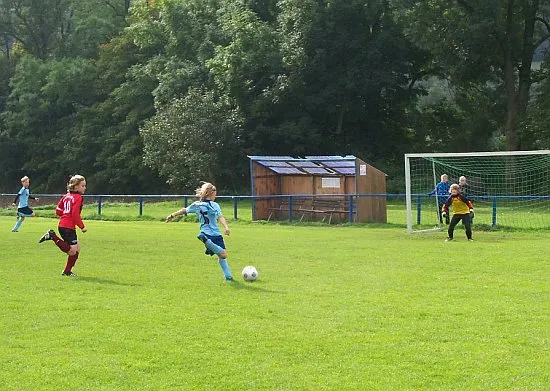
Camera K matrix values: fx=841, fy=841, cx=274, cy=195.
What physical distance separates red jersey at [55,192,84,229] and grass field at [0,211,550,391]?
89 centimetres

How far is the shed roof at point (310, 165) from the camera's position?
28.6 metres

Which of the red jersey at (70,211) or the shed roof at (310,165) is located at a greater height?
the shed roof at (310,165)

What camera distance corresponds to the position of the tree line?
43438 millimetres

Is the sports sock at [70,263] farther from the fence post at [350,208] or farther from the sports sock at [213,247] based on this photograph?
the fence post at [350,208]

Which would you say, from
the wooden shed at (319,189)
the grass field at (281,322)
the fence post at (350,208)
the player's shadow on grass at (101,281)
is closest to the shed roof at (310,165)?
the wooden shed at (319,189)

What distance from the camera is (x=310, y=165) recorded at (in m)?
29.8

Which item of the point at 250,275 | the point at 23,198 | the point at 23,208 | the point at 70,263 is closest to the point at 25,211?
the point at 23,208

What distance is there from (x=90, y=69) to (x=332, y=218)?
38703 millimetres

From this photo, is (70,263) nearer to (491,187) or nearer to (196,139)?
(491,187)

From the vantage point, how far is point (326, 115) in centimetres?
5100

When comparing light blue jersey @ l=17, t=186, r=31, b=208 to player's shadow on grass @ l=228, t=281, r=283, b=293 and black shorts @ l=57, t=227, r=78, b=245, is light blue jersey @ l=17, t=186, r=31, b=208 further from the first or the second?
player's shadow on grass @ l=228, t=281, r=283, b=293

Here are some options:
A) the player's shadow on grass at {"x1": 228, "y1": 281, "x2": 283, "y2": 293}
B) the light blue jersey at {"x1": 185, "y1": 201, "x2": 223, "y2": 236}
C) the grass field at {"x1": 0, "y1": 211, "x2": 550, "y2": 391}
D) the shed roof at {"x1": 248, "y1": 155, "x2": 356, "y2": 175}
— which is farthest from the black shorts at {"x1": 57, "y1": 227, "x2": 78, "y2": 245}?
the shed roof at {"x1": 248, "y1": 155, "x2": 356, "y2": 175}

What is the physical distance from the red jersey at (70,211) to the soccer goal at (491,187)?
444 inches

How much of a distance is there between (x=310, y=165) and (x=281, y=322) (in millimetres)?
20637
